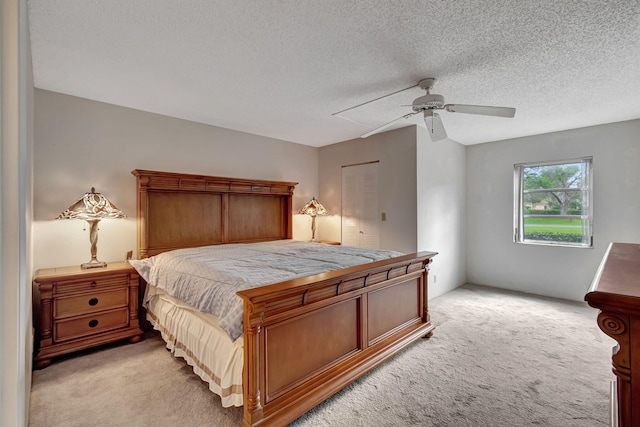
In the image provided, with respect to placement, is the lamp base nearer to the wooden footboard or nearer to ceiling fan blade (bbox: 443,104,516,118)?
the wooden footboard

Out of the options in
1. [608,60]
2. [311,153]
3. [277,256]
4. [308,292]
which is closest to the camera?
[308,292]

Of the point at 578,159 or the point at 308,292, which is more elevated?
the point at 578,159

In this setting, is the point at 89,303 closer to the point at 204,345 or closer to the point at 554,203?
the point at 204,345

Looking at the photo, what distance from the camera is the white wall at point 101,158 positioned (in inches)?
112

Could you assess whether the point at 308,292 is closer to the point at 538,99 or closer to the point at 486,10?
the point at 486,10

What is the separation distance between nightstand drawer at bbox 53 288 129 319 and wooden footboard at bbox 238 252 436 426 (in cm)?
189

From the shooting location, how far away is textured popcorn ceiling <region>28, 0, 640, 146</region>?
68.2 inches

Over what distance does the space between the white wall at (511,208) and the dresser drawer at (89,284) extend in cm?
525

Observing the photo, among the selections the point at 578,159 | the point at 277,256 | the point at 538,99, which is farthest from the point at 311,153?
the point at 578,159

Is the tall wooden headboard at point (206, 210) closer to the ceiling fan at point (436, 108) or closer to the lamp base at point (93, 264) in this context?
the lamp base at point (93, 264)

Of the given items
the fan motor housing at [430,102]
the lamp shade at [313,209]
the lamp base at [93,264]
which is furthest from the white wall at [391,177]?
the lamp base at [93,264]

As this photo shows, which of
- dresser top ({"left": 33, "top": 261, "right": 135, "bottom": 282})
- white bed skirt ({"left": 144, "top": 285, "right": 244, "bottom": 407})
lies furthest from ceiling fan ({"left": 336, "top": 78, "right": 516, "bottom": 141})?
dresser top ({"left": 33, "top": 261, "right": 135, "bottom": 282})

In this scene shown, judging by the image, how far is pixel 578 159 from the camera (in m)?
4.20

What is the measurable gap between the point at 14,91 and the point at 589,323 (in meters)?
5.11
